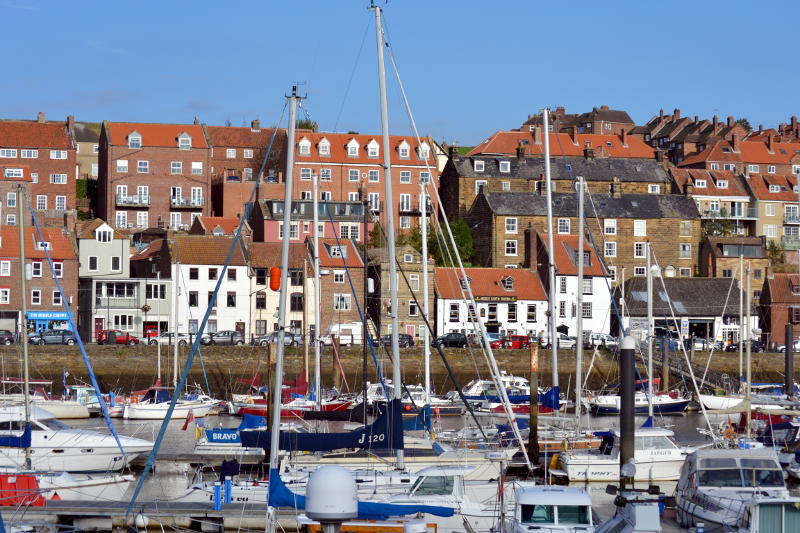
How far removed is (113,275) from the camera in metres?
75.8

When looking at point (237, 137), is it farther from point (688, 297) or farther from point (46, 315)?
point (688, 297)

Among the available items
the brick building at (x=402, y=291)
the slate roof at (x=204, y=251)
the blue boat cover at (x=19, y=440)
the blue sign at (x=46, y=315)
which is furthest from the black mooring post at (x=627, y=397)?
the blue sign at (x=46, y=315)

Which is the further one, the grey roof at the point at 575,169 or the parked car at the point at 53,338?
the grey roof at the point at 575,169

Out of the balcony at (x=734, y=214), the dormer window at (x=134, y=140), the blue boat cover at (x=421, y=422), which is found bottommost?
the blue boat cover at (x=421, y=422)

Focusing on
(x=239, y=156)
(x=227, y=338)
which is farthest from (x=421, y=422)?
(x=239, y=156)

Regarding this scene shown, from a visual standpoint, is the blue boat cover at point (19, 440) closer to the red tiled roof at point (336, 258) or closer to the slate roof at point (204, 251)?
the slate roof at point (204, 251)

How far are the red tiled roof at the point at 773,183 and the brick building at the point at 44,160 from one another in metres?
52.0

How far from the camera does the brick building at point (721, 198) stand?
93375mm

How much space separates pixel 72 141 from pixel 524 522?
3147 inches

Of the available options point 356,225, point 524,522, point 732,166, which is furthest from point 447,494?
point 732,166

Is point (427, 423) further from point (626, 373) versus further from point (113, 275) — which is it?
point (113, 275)

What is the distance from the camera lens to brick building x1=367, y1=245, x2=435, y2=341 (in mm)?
69500

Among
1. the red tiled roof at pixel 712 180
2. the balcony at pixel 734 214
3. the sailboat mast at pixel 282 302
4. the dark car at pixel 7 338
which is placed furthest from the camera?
the red tiled roof at pixel 712 180

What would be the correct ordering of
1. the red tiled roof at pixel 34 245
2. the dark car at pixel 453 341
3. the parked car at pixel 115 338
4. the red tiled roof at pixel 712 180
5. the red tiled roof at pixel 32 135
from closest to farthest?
the parked car at pixel 115 338 < the dark car at pixel 453 341 < the red tiled roof at pixel 34 245 < the red tiled roof at pixel 32 135 < the red tiled roof at pixel 712 180
